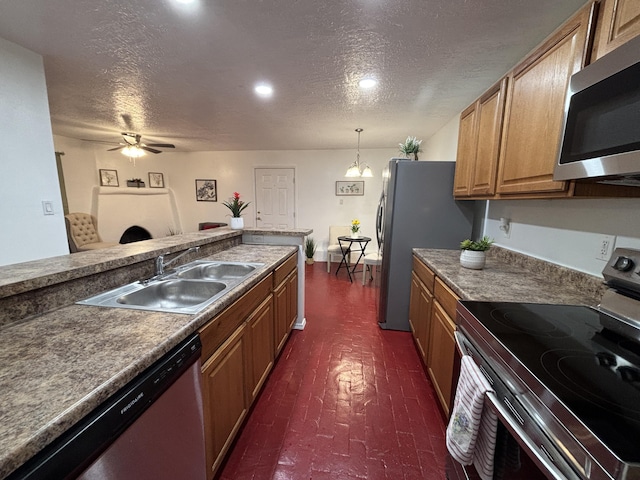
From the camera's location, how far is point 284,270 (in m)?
2.16

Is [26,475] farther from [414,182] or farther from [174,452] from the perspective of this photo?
[414,182]

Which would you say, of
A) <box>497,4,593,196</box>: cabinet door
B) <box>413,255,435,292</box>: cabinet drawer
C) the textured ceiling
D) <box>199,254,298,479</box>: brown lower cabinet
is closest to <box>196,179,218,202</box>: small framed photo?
the textured ceiling

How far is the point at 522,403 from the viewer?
2.34 feet

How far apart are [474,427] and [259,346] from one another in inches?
47.3

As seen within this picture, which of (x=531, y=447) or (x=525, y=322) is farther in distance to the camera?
(x=525, y=322)

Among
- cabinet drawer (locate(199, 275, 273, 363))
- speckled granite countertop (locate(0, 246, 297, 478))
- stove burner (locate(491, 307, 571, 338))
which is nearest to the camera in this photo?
speckled granite countertop (locate(0, 246, 297, 478))

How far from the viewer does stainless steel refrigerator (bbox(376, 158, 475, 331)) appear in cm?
245

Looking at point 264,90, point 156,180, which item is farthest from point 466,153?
point 156,180

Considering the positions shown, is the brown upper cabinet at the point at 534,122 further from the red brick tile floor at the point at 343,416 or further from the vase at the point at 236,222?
the vase at the point at 236,222

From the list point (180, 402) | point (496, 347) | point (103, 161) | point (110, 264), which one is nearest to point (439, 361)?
point (496, 347)

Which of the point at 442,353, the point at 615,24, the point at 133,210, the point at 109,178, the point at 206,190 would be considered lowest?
the point at 442,353

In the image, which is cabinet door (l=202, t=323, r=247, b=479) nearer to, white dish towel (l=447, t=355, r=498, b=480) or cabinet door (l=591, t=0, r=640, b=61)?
white dish towel (l=447, t=355, r=498, b=480)

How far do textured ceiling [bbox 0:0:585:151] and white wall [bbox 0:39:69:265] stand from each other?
186 millimetres

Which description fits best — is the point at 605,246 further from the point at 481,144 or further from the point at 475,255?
the point at 481,144
